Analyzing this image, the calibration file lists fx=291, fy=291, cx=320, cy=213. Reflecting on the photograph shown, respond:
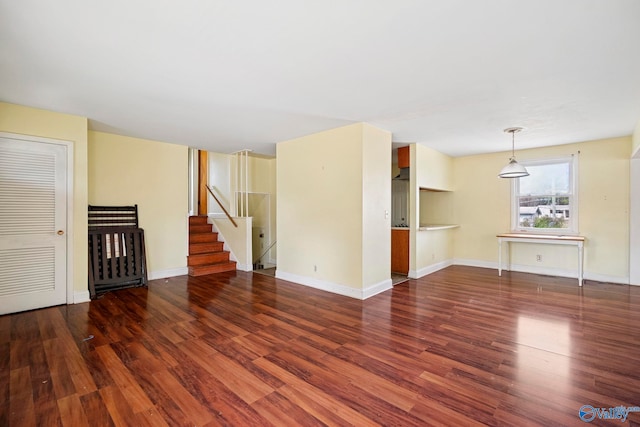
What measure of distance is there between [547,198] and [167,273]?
7.43 meters

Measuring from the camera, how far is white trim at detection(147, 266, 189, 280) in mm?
5252

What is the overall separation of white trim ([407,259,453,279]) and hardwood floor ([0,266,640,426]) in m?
1.22

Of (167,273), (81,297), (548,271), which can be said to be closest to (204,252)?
(167,273)

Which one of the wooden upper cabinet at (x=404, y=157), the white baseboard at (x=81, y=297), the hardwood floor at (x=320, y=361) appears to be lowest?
the hardwood floor at (x=320, y=361)

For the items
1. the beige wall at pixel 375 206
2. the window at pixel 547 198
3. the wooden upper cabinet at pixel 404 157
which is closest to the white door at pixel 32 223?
the beige wall at pixel 375 206

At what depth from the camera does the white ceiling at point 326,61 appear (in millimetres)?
1854

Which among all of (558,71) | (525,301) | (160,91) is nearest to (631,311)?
(525,301)

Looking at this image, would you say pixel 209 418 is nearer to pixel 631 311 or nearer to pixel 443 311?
pixel 443 311

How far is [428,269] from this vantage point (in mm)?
5742

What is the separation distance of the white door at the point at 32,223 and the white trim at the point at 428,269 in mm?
5313

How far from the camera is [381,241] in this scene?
453 centimetres

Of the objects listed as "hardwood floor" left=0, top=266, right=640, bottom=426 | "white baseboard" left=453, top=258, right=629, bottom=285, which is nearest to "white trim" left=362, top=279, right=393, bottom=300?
"hardwood floor" left=0, top=266, right=640, bottom=426

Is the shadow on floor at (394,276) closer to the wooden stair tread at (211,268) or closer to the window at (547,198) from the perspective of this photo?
the wooden stair tread at (211,268)

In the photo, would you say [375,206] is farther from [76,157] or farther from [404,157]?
[76,157]
